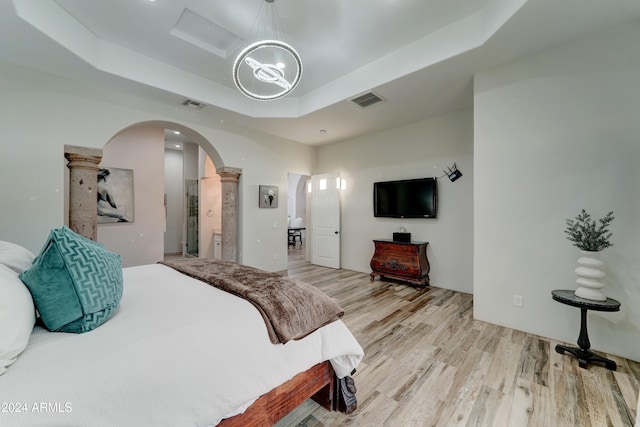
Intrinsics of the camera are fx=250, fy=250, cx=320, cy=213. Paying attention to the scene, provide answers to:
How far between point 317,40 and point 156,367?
10.6 feet

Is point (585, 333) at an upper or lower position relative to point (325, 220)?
lower

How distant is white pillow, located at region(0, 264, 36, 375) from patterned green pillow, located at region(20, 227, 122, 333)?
0.05 metres

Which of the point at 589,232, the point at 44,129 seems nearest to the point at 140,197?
the point at 44,129

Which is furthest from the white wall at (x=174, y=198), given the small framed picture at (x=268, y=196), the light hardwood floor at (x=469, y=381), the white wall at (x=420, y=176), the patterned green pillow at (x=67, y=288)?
the patterned green pillow at (x=67, y=288)

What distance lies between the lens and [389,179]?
192 inches

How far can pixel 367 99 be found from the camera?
3.59 m

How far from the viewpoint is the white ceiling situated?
224 cm

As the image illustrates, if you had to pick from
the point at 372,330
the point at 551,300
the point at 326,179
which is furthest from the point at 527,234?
the point at 326,179

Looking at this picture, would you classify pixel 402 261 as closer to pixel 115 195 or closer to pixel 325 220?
pixel 325 220

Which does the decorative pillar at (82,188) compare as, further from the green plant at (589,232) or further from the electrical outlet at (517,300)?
the green plant at (589,232)

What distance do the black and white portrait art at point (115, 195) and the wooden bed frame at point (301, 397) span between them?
4981 millimetres

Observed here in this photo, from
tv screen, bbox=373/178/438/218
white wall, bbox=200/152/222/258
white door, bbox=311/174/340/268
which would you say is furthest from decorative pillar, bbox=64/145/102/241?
tv screen, bbox=373/178/438/218

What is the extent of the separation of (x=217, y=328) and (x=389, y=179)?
428 centimetres

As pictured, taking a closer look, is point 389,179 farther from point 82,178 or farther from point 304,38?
point 82,178
